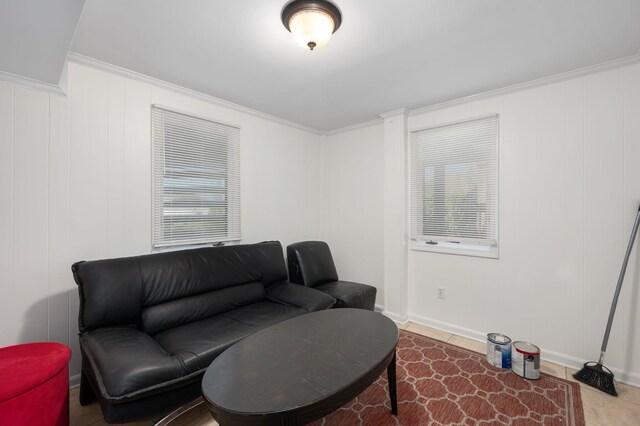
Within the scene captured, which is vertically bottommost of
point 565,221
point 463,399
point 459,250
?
point 463,399

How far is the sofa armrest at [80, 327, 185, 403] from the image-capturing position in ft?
4.54

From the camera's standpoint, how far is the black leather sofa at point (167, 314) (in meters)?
1.46

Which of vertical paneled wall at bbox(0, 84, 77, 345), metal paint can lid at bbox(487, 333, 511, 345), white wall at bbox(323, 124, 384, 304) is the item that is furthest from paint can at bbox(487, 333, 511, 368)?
vertical paneled wall at bbox(0, 84, 77, 345)

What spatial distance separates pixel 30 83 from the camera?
1936 mm

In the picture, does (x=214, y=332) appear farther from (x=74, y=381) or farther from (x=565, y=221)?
(x=565, y=221)

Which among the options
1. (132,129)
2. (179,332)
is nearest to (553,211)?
(179,332)

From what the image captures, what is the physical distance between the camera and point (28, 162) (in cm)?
194

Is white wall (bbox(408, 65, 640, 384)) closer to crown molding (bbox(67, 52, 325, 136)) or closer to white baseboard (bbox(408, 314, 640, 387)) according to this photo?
white baseboard (bbox(408, 314, 640, 387))

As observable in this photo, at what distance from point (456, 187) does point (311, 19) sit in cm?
225

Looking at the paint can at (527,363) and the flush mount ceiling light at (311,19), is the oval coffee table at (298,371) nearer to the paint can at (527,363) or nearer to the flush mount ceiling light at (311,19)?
the paint can at (527,363)

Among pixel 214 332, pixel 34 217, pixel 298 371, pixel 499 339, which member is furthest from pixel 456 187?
pixel 34 217

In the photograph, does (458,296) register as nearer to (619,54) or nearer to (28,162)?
(619,54)

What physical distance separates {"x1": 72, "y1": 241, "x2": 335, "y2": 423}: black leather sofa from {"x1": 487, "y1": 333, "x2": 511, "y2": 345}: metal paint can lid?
4.69 ft

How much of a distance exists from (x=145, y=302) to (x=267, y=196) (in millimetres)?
1740
